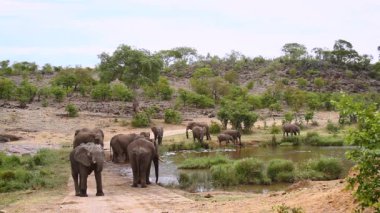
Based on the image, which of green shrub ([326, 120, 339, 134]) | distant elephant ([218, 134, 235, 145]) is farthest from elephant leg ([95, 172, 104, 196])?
green shrub ([326, 120, 339, 134])

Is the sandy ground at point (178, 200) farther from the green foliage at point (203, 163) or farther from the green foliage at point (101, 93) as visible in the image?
the green foliage at point (101, 93)

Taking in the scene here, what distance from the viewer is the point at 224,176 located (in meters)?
22.1

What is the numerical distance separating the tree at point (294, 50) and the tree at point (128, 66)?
5492cm

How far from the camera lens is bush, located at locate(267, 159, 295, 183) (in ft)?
73.7

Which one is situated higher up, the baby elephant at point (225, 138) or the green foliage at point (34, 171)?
the baby elephant at point (225, 138)

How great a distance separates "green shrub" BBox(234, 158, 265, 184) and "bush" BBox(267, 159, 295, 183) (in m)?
0.49

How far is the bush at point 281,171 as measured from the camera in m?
22.5

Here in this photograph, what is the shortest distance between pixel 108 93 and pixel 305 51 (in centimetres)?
5464

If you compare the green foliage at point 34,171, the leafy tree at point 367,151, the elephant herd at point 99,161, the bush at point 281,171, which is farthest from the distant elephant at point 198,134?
the leafy tree at point 367,151

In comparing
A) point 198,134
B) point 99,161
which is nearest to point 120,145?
point 198,134

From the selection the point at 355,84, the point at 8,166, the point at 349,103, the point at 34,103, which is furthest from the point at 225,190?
the point at 355,84

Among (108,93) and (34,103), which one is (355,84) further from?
(34,103)

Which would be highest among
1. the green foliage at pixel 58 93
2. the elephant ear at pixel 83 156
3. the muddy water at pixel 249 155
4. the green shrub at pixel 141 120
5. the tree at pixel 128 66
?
the tree at pixel 128 66

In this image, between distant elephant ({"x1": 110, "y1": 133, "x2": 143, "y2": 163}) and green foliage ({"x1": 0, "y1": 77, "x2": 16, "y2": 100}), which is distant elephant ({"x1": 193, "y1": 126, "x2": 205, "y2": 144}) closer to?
distant elephant ({"x1": 110, "y1": 133, "x2": 143, "y2": 163})
